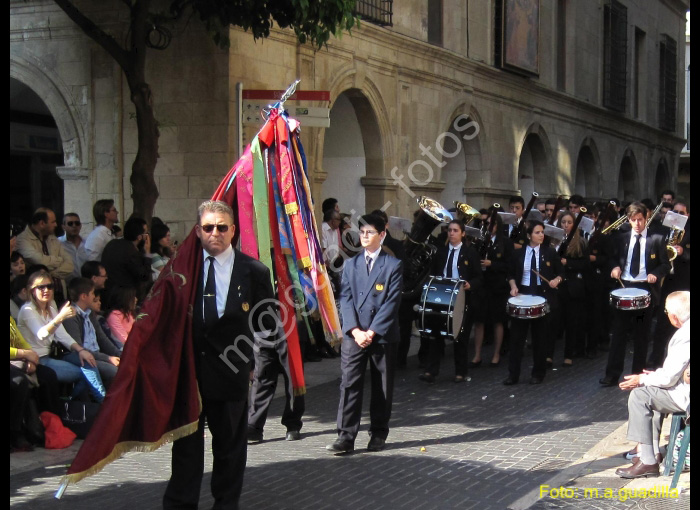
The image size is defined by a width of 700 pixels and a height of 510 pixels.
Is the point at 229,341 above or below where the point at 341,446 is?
above

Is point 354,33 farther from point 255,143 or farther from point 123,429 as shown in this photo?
point 123,429

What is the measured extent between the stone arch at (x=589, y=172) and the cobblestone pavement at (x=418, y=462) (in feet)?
69.9

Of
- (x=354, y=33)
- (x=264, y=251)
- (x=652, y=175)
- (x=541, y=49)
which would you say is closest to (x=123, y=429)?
(x=264, y=251)

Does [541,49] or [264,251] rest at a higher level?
[541,49]

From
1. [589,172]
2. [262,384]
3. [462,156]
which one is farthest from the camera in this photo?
[589,172]

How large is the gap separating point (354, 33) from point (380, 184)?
283 cm

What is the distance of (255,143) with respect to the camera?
7750mm

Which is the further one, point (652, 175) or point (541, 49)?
point (652, 175)

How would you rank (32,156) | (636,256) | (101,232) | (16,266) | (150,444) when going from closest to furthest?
1. (150,444)
2. (16,266)
3. (636,256)
4. (101,232)
5. (32,156)

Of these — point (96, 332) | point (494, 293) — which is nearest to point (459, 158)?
point (494, 293)

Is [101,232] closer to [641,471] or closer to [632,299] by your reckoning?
[632,299]

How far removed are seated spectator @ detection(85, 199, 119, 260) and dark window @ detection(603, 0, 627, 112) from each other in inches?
921

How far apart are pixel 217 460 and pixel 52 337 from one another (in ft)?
11.2

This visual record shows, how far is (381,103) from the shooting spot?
18672mm
